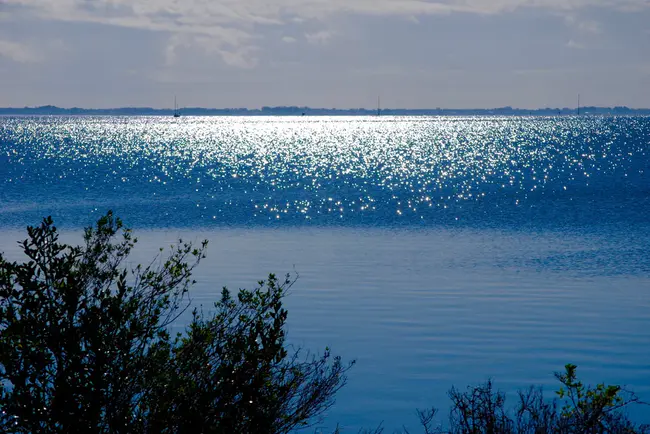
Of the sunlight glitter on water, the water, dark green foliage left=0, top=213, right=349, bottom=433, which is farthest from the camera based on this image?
the sunlight glitter on water

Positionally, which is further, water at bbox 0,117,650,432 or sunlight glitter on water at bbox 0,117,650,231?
sunlight glitter on water at bbox 0,117,650,231

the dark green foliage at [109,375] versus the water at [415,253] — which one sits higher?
the dark green foliage at [109,375]

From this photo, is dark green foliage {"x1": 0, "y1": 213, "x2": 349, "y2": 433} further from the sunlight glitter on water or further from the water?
the sunlight glitter on water

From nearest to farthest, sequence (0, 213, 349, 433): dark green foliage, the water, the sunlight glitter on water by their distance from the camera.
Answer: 1. (0, 213, 349, 433): dark green foliage
2. the water
3. the sunlight glitter on water

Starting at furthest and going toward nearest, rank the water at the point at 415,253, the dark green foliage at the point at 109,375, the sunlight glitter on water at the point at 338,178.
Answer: the sunlight glitter on water at the point at 338,178 → the water at the point at 415,253 → the dark green foliage at the point at 109,375

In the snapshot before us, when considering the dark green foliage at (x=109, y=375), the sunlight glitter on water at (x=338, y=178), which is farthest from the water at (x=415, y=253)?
the dark green foliage at (x=109, y=375)

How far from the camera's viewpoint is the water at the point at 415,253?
19.8 metres

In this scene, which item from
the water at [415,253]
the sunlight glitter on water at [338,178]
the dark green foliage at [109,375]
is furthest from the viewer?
the sunlight glitter on water at [338,178]

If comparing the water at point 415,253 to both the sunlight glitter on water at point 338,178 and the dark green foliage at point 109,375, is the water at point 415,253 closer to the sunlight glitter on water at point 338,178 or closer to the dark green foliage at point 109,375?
the sunlight glitter on water at point 338,178

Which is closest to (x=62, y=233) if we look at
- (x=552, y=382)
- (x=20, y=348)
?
(x=552, y=382)

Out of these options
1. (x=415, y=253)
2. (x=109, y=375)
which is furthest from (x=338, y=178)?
(x=109, y=375)

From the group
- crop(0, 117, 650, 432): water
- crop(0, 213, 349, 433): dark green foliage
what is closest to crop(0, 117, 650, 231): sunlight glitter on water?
crop(0, 117, 650, 432): water

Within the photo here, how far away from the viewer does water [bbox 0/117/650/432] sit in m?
19.8

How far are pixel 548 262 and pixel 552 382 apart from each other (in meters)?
16.4
